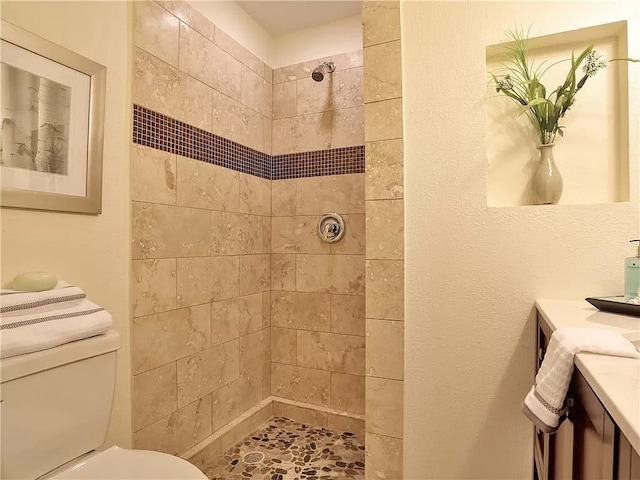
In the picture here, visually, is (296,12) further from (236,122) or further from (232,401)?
(232,401)

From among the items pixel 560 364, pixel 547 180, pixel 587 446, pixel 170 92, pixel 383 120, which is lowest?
Answer: pixel 587 446

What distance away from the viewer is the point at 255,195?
2363 mm

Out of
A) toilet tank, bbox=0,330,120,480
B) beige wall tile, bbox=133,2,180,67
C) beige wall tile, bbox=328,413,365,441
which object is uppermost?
beige wall tile, bbox=133,2,180,67

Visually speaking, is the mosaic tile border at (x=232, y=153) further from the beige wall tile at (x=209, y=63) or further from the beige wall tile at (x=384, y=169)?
the beige wall tile at (x=384, y=169)

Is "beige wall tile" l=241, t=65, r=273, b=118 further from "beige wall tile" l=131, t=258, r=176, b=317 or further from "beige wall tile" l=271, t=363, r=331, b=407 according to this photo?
"beige wall tile" l=271, t=363, r=331, b=407

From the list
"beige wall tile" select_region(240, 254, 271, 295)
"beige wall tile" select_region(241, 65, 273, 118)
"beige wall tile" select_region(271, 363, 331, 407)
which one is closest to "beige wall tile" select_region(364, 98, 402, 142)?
"beige wall tile" select_region(241, 65, 273, 118)

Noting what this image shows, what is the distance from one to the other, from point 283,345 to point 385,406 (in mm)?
1083

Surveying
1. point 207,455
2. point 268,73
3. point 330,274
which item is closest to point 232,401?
point 207,455

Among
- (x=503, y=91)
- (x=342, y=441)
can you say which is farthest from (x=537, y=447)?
(x=503, y=91)

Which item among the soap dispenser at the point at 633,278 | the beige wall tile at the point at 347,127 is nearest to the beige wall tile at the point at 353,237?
the beige wall tile at the point at 347,127

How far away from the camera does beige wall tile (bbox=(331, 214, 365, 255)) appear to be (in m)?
2.28

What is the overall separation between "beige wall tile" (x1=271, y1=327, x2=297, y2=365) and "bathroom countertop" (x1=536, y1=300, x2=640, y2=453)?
5.45ft

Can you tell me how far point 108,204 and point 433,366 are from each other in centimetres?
149

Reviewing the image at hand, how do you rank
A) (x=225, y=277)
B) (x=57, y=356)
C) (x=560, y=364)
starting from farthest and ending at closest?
(x=225, y=277), (x=57, y=356), (x=560, y=364)
